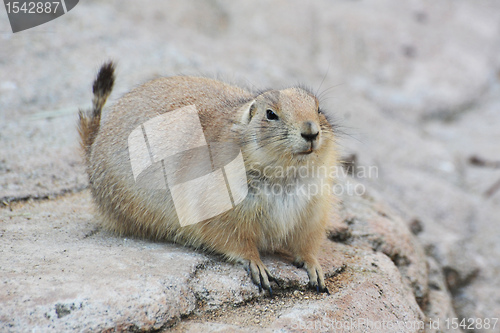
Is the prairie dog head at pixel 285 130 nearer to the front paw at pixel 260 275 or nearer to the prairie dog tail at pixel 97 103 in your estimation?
the front paw at pixel 260 275

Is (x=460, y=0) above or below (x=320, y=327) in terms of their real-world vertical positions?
above

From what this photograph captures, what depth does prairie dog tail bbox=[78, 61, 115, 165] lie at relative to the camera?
4.77 metres

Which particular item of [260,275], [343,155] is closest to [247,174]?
[260,275]

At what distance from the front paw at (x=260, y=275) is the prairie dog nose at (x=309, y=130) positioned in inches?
40.2

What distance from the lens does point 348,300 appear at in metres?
3.76

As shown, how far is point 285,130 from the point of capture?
142 inches

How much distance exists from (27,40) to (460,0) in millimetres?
9886

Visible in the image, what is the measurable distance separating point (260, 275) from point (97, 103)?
7.70ft

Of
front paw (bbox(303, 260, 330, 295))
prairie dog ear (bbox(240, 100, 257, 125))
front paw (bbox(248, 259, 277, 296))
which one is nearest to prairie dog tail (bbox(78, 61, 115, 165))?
prairie dog ear (bbox(240, 100, 257, 125))

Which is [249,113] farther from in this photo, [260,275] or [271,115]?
[260,275]

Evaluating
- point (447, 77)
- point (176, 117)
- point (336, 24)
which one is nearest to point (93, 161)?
point (176, 117)

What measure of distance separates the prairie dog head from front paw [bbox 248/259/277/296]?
0.76 m

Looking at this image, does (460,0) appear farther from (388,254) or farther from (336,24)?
(388,254)

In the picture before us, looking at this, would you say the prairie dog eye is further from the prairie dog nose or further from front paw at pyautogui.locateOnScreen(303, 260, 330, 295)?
front paw at pyautogui.locateOnScreen(303, 260, 330, 295)
